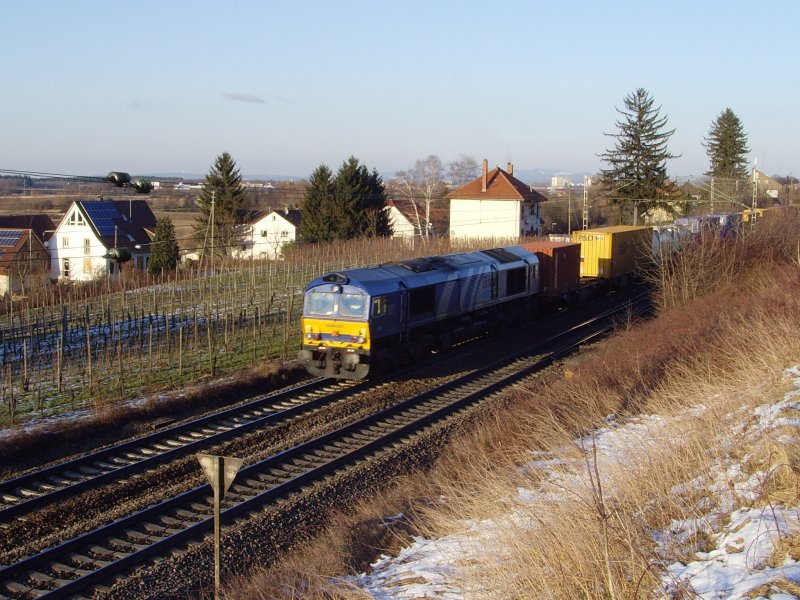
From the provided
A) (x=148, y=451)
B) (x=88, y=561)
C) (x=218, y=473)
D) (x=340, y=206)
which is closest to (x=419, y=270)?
(x=148, y=451)

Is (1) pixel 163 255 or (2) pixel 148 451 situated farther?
(1) pixel 163 255

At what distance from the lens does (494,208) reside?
63531mm

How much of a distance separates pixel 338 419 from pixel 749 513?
9.94 m

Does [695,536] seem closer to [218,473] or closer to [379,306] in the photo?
[218,473]

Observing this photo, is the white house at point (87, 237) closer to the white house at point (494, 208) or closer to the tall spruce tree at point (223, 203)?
the tall spruce tree at point (223, 203)

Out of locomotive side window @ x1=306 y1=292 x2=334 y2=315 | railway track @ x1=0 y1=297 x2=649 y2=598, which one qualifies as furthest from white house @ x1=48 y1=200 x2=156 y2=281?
railway track @ x1=0 y1=297 x2=649 y2=598

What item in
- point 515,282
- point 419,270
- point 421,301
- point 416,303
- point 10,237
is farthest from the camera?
point 10,237

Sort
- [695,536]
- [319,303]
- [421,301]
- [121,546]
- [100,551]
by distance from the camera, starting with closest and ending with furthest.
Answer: [695,536]
[100,551]
[121,546]
[319,303]
[421,301]

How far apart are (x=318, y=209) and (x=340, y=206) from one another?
1595 millimetres

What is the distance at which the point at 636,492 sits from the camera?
793cm

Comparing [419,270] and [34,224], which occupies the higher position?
[34,224]

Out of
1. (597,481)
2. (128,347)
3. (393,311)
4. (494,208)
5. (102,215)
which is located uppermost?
A: (494,208)

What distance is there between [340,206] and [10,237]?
74.4 feet

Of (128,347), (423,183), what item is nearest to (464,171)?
(423,183)
